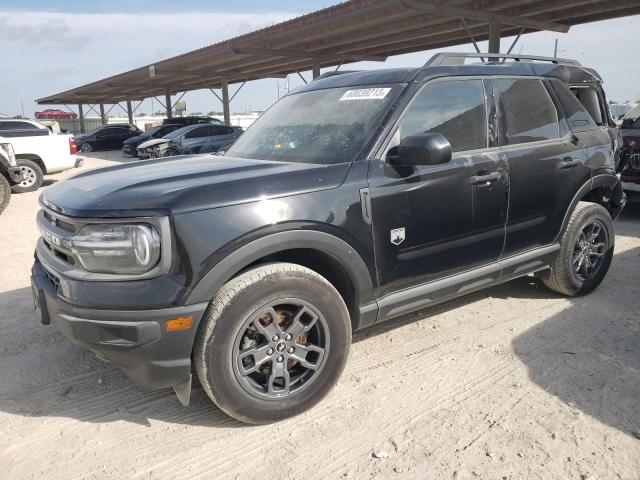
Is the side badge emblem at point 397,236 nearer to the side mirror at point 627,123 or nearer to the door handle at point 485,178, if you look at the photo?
the door handle at point 485,178

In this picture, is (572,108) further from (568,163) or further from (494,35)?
Answer: (494,35)

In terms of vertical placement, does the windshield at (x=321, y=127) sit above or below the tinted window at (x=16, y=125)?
below

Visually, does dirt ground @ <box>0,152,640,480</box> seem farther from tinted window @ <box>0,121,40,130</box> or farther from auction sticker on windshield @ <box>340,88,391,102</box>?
tinted window @ <box>0,121,40,130</box>

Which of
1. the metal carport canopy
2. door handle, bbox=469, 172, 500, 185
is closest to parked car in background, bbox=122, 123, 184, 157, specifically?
the metal carport canopy

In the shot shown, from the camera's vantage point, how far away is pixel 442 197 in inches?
126

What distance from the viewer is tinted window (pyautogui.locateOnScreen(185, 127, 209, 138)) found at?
58.4 ft

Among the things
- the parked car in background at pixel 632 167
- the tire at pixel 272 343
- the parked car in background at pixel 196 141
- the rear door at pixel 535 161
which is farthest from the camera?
the parked car in background at pixel 196 141

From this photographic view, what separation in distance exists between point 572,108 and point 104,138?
91.0 feet

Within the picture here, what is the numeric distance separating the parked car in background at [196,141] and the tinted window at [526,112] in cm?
1422

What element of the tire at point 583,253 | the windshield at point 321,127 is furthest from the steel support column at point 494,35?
the windshield at point 321,127

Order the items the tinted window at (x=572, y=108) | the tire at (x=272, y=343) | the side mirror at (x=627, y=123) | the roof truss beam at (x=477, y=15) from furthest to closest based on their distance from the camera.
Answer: the roof truss beam at (x=477, y=15) → the side mirror at (x=627, y=123) → the tinted window at (x=572, y=108) → the tire at (x=272, y=343)

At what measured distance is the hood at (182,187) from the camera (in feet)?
7.92

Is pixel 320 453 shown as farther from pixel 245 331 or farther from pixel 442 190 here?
pixel 442 190

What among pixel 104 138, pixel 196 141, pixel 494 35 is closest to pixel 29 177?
pixel 196 141
